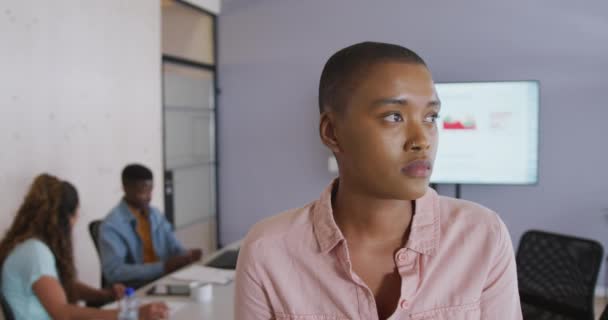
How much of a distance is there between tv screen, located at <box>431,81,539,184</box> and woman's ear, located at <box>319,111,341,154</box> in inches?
151

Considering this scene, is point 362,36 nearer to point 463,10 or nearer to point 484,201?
point 463,10

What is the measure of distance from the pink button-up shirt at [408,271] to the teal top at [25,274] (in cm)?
150

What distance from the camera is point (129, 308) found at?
7.16 ft

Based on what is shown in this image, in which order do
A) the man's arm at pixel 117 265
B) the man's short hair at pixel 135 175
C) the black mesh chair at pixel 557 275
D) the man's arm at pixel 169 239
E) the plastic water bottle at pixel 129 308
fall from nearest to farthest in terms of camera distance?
the plastic water bottle at pixel 129 308 → the black mesh chair at pixel 557 275 → the man's arm at pixel 117 265 → the man's short hair at pixel 135 175 → the man's arm at pixel 169 239

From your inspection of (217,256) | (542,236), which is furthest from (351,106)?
(217,256)

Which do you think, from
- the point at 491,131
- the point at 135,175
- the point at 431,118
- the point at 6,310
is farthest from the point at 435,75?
the point at 431,118

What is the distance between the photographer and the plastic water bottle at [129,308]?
2.12 metres

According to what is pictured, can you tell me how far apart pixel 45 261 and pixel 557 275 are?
2.28 metres

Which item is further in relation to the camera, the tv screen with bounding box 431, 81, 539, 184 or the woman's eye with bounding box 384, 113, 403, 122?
the tv screen with bounding box 431, 81, 539, 184

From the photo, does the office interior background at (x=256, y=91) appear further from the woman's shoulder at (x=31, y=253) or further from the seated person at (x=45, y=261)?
the woman's shoulder at (x=31, y=253)

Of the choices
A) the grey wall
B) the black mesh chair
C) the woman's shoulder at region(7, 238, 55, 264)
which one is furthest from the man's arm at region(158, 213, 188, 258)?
the grey wall

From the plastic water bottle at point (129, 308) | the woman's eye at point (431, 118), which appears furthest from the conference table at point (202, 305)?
the woman's eye at point (431, 118)

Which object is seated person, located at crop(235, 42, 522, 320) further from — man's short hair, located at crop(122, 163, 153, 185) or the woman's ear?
man's short hair, located at crop(122, 163, 153, 185)

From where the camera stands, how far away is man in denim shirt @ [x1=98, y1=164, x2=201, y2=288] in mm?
2973
